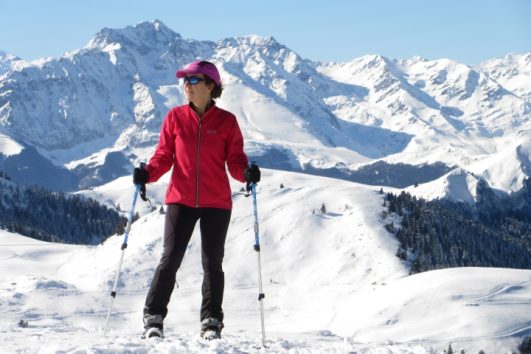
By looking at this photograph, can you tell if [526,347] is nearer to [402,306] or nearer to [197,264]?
[402,306]

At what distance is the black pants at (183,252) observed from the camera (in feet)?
39.3

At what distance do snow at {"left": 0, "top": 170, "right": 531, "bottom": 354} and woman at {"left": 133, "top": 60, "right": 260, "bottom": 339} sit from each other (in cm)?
3209

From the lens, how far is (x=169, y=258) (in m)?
12.0

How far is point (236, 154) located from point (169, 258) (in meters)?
2.18

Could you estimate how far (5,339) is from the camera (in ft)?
44.8

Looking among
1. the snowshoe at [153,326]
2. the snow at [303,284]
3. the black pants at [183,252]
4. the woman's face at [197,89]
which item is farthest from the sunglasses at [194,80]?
the snow at [303,284]

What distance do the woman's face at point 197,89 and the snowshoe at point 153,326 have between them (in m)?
3.76

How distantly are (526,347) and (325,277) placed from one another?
136 feet

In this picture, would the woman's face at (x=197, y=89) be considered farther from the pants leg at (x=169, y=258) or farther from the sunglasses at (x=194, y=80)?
the pants leg at (x=169, y=258)

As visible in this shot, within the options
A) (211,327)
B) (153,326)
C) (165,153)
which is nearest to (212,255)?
(211,327)

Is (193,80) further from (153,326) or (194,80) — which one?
(153,326)

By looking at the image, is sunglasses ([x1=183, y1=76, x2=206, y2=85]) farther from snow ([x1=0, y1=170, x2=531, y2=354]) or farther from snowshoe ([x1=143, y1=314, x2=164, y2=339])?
snow ([x1=0, y1=170, x2=531, y2=354])

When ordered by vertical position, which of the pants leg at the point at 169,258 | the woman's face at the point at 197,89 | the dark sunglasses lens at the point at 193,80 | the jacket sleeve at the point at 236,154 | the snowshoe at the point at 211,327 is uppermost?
the dark sunglasses lens at the point at 193,80

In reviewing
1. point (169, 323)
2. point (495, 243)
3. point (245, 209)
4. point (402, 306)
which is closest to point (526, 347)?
point (402, 306)
